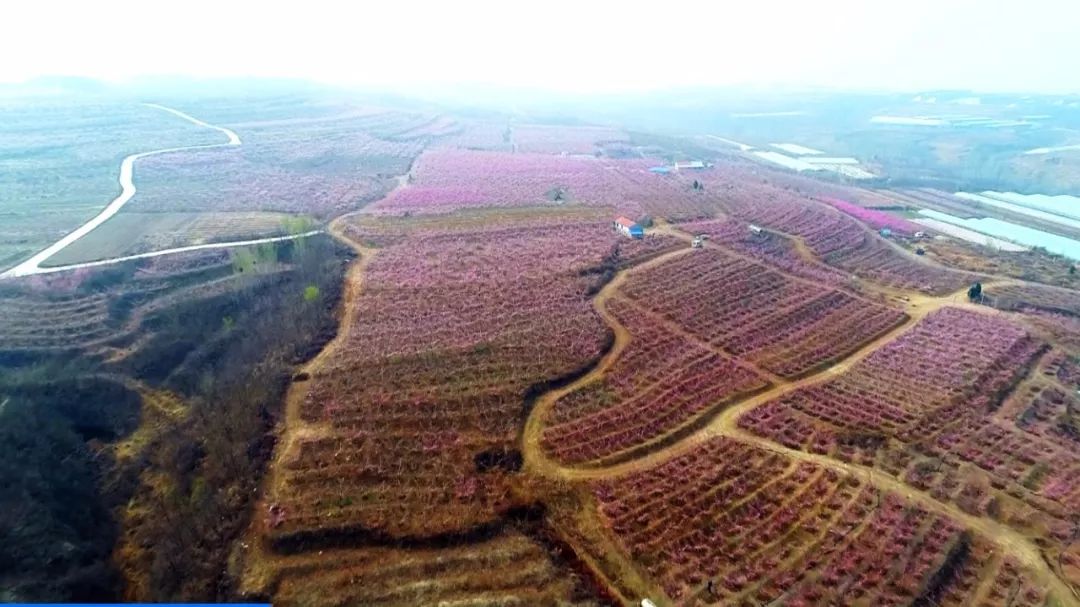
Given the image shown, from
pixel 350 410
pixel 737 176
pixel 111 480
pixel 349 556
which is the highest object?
pixel 737 176

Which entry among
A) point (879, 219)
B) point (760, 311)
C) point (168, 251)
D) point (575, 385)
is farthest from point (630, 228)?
point (168, 251)

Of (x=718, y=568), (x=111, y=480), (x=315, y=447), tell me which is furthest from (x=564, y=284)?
(x=111, y=480)

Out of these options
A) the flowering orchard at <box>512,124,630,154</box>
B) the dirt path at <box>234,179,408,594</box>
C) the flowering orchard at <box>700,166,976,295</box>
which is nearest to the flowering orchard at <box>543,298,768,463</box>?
the dirt path at <box>234,179,408,594</box>

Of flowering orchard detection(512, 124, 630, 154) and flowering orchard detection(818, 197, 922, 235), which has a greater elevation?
flowering orchard detection(512, 124, 630, 154)

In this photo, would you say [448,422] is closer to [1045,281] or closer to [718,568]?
[718,568]

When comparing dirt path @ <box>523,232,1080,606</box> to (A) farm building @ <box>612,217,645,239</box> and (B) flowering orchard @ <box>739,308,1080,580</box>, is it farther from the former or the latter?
(A) farm building @ <box>612,217,645,239</box>
